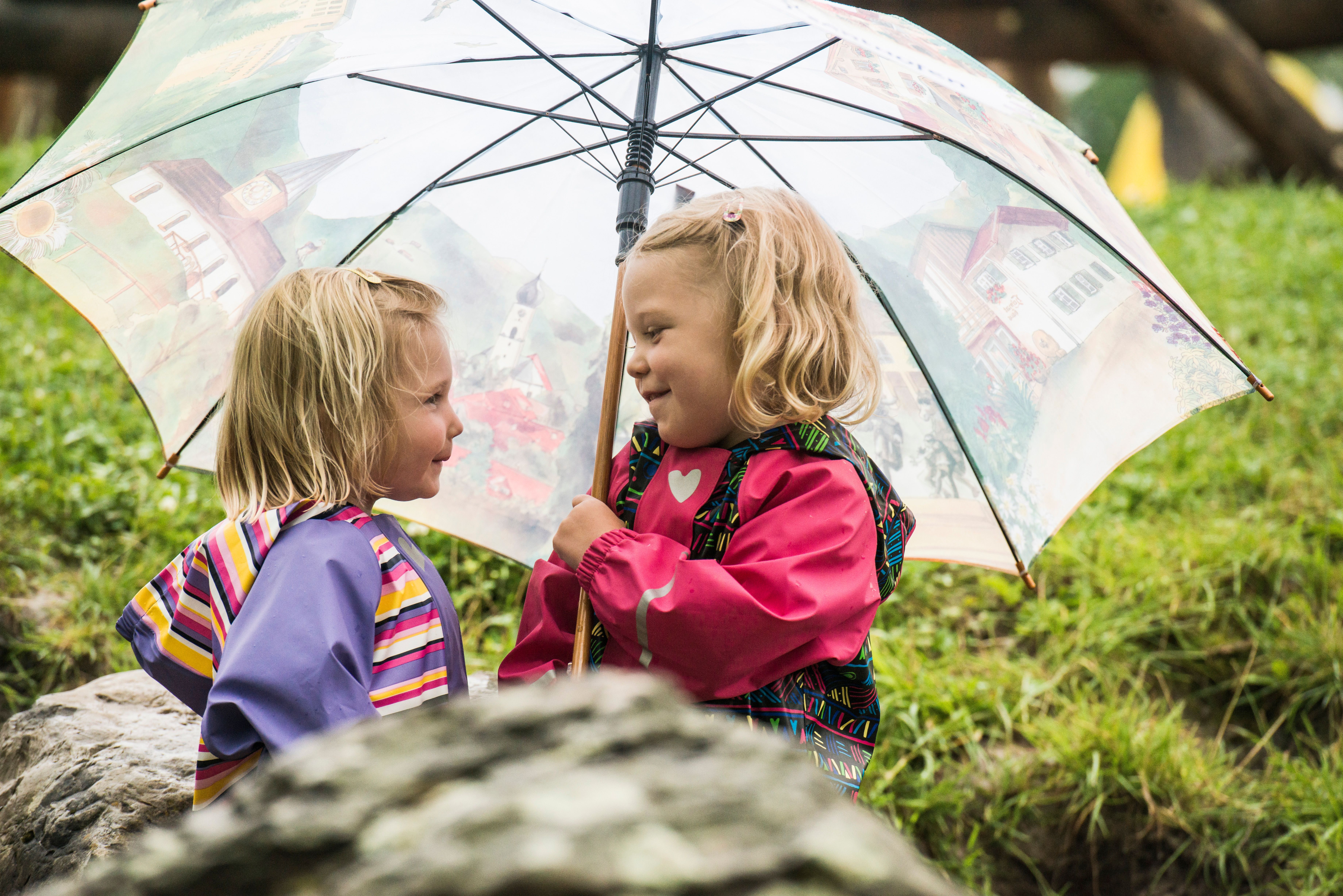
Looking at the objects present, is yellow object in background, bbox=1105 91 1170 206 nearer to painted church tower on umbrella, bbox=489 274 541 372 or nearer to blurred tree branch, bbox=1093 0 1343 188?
blurred tree branch, bbox=1093 0 1343 188

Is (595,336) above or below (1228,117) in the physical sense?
below

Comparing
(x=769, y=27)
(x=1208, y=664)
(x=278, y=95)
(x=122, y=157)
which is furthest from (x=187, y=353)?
(x=1208, y=664)

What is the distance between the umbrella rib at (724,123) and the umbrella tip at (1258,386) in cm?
101

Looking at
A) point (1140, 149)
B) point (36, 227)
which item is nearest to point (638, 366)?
point (36, 227)

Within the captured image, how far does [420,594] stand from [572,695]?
111 cm

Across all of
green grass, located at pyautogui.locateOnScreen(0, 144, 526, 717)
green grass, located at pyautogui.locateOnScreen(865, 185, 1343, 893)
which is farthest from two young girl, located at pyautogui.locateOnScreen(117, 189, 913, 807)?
green grass, located at pyautogui.locateOnScreen(0, 144, 526, 717)

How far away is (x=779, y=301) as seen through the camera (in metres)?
1.84

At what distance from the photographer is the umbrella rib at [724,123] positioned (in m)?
2.07

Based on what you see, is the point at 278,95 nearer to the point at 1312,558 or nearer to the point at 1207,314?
the point at 1312,558

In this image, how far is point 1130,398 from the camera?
2.16 metres

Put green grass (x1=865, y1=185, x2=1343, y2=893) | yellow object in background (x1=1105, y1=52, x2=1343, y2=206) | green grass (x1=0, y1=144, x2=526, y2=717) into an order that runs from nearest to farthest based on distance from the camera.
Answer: green grass (x1=865, y1=185, x2=1343, y2=893) < green grass (x1=0, y1=144, x2=526, y2=717) < yellow object in background (x1=1105, y1=52, x2=1343, y2=206)

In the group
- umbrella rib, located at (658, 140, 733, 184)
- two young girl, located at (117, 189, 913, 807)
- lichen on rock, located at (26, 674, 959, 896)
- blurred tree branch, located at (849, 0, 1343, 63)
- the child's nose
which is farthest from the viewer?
blurred tree branch, located at (849, 0, 1343, 63)

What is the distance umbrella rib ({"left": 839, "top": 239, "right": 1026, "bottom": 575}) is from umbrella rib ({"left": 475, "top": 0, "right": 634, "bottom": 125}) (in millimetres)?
490

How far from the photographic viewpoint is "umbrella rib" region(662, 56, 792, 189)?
6.81 ft
